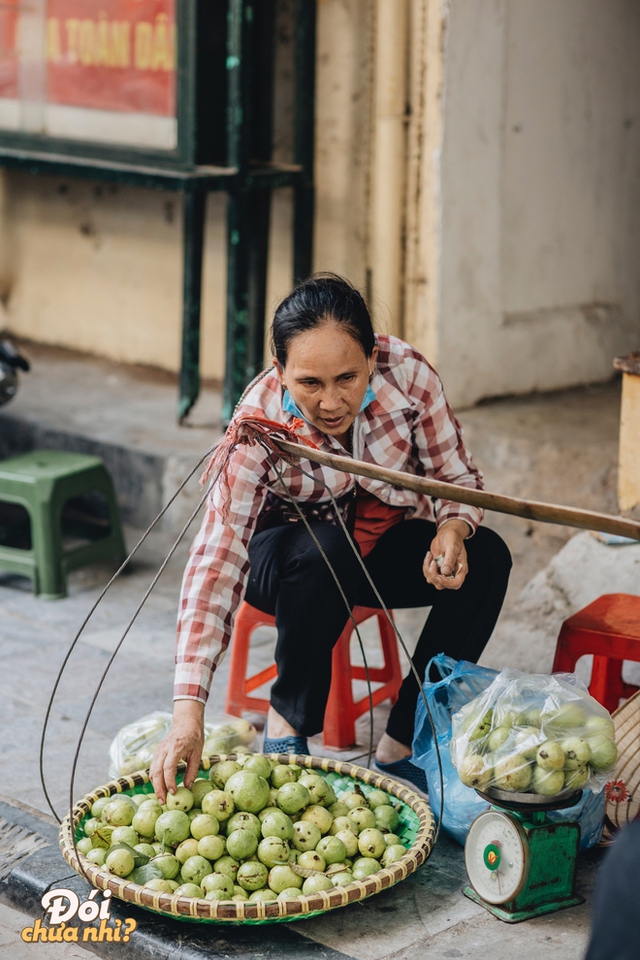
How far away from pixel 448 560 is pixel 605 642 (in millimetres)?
430

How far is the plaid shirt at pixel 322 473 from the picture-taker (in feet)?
9.12

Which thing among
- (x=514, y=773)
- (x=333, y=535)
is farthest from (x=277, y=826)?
(x=333, y=535)

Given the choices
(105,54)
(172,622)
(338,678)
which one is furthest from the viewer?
(105,54)

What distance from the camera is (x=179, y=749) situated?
255cm

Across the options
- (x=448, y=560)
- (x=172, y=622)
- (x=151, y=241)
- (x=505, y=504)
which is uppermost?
(x=151, y=241)

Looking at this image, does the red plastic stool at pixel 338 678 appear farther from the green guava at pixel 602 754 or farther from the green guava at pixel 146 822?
the green guava at pixel 602 754

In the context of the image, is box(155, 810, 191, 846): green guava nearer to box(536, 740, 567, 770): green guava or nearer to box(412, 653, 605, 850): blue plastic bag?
box(412, 653, 605, 850): blue plastic bag

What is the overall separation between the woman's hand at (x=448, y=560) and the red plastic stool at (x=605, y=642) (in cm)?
31

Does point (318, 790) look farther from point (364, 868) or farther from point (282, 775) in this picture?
point (364, 868)

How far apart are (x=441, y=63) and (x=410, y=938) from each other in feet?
11.1

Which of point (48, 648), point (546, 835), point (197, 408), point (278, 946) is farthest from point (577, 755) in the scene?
point (197, 408)

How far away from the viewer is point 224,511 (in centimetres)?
288

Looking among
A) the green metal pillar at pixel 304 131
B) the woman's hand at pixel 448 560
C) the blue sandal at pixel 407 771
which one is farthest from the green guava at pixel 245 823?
the green metal pillar at pixel 304 131

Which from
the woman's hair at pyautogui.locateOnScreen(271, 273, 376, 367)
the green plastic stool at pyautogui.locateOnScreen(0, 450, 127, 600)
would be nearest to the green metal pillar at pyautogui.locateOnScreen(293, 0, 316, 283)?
the green plastic stool at pyautogui.locateOnScreen(0, 450, 127, 600)
